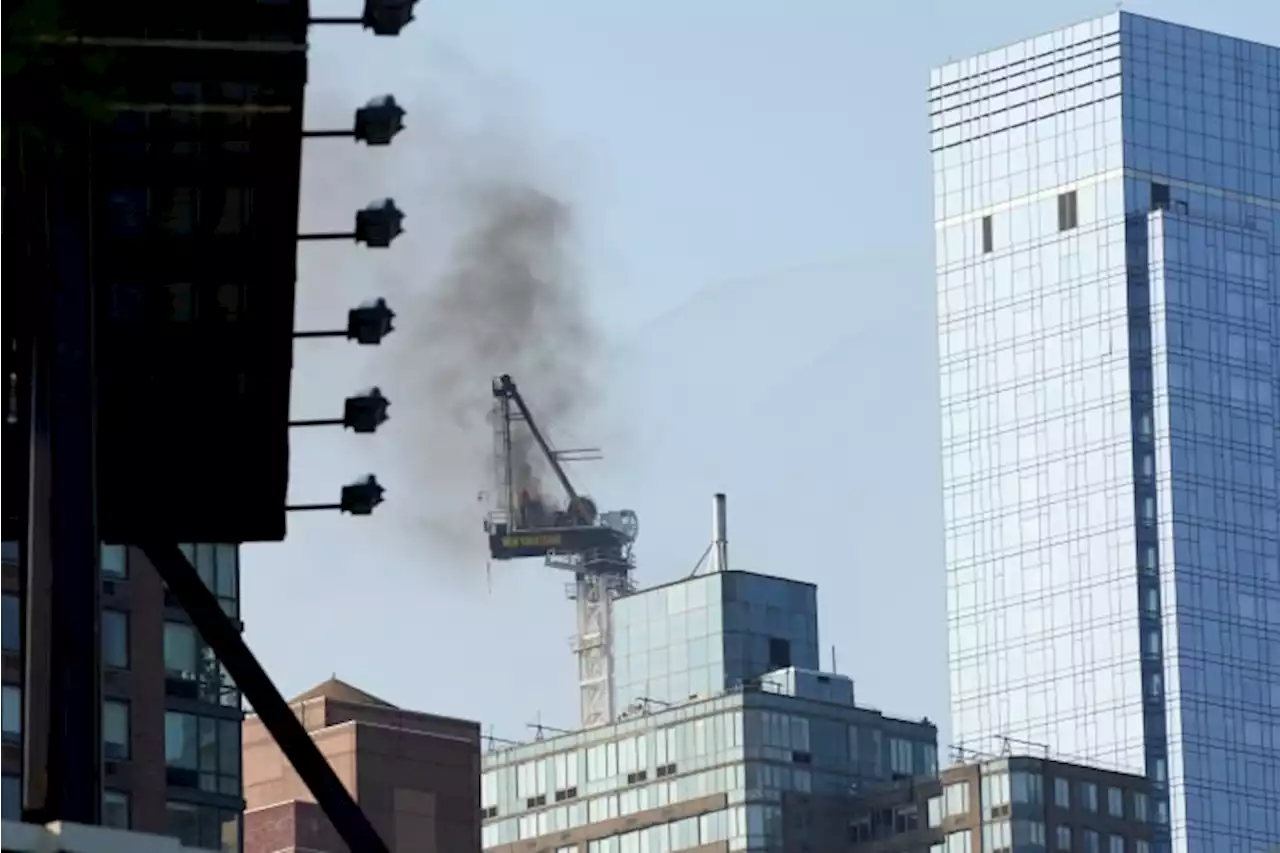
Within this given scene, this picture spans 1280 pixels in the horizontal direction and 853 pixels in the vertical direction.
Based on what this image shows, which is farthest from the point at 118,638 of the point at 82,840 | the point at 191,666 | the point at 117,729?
the point at 82,840

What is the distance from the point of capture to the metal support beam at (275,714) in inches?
1358

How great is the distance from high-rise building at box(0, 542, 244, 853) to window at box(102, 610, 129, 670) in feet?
0.10

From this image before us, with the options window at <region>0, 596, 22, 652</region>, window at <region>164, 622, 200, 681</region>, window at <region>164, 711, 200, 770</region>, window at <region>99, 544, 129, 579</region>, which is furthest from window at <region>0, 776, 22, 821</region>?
window at <region>164, 622, 200, 681</region>

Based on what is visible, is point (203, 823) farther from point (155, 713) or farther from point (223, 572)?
point (223, 572)

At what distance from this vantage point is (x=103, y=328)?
32625 mm

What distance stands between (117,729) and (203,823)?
16.2ft

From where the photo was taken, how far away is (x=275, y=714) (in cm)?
3484

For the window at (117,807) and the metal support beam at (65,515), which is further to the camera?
the window at (117,807)

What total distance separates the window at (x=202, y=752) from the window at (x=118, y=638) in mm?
2941

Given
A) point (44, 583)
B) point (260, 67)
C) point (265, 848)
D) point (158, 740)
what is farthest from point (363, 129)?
point (265, 848)

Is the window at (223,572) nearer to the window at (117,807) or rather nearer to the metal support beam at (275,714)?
the window at (117,807)

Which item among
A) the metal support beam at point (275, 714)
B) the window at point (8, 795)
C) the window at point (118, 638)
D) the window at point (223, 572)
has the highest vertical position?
the window at point (223, 572)

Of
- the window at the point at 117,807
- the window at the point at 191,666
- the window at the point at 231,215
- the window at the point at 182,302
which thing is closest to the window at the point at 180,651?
the window at the point at 191,666

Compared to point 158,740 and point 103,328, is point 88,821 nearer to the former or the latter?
point 103,328
